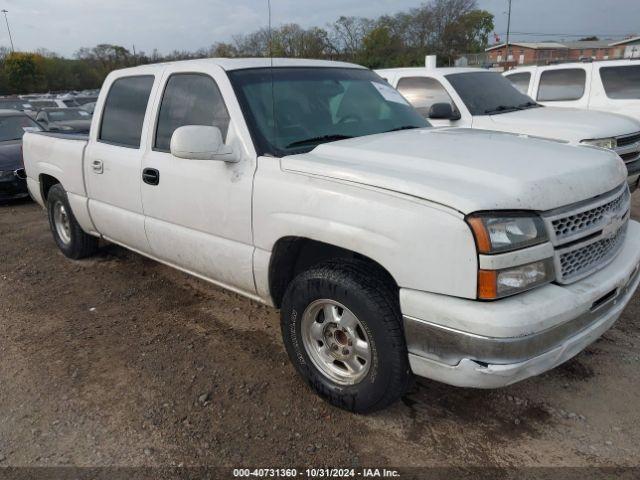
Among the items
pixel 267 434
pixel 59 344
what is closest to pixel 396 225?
pixel 267 434

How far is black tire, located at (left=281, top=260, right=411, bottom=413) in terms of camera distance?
251cm

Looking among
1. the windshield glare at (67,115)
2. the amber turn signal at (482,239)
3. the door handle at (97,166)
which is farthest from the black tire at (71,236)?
the windshield glare at (67,115)

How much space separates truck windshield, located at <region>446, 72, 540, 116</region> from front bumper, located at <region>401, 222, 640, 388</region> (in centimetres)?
471

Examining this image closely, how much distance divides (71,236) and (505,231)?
15.1 ft

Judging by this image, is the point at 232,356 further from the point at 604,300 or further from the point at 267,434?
the point at 604,300

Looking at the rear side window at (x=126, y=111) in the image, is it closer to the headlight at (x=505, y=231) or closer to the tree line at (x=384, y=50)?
the headlight at (x=505, y=231)

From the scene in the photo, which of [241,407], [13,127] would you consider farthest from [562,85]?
[13,127]

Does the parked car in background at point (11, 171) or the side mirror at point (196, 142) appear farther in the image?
the parked car in background at point (11, 171)

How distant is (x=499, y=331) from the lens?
85.3 inches

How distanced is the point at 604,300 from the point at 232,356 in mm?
2240

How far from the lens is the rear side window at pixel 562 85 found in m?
8.98

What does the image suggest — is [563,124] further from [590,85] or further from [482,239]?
[482,239]

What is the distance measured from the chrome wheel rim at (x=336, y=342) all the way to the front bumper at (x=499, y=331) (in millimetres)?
362

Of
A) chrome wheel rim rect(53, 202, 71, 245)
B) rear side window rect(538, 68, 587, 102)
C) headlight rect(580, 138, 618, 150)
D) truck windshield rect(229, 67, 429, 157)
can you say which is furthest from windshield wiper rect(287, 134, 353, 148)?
rear side window rect(538, 68, 587, 102)
